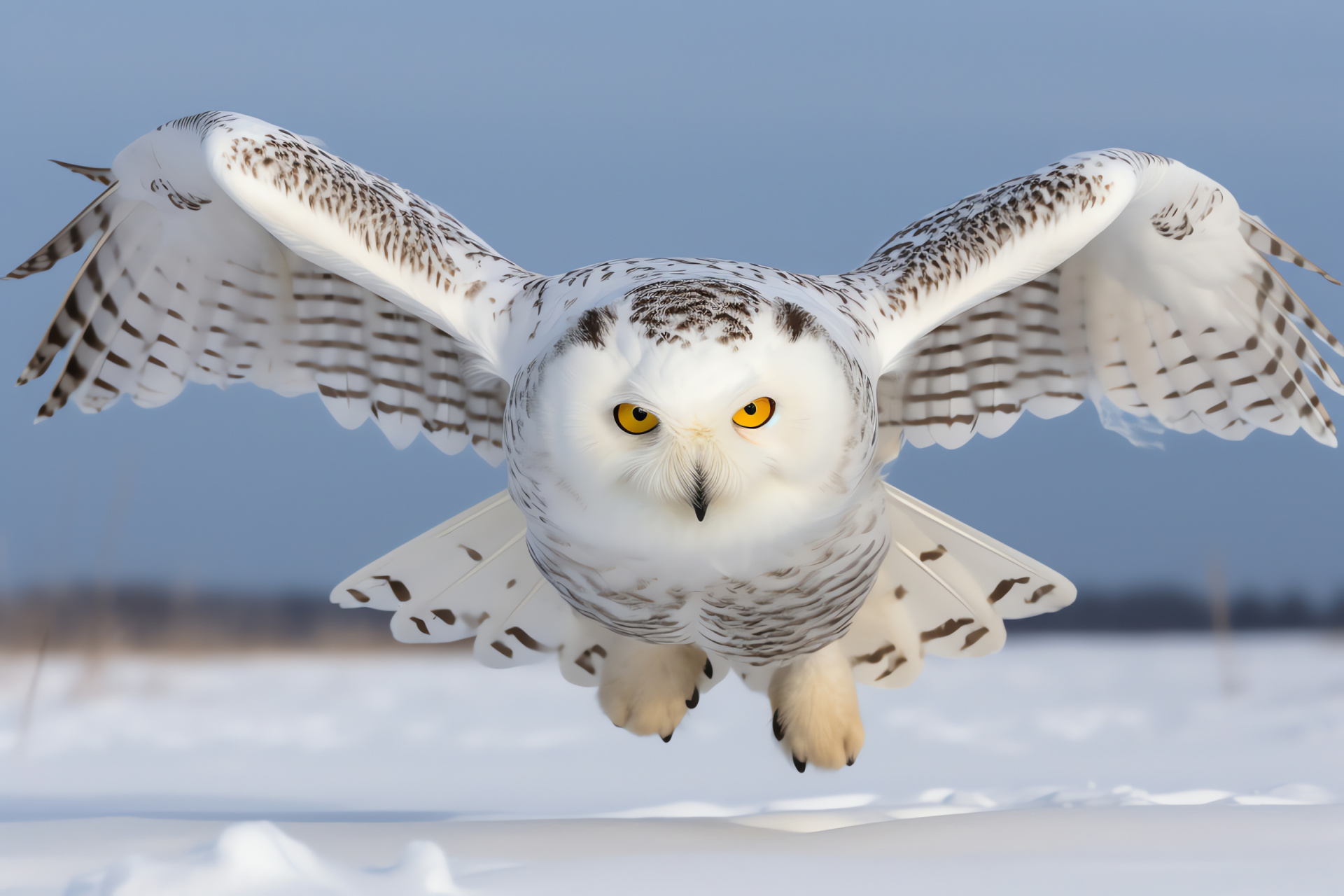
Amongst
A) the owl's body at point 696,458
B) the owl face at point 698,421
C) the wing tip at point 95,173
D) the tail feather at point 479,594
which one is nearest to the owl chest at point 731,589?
the owl's body at point 696,458

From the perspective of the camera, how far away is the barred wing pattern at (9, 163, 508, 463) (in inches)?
152

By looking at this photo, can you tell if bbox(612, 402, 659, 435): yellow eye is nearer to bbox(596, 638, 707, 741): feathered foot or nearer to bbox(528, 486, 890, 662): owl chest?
bbox(528, 486, 890, 662): owl chest

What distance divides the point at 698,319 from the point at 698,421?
0.79ft

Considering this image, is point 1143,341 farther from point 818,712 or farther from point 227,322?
point 227,322

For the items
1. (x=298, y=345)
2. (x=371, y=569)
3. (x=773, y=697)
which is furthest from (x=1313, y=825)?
(x=298, y=345)

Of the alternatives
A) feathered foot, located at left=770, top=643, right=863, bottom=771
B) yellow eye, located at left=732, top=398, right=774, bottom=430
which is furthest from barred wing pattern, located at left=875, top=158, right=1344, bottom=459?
yellow eye, located at left=732, top=398, right=774, bottom=430

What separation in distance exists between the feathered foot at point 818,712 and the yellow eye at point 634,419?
1618 millimetres

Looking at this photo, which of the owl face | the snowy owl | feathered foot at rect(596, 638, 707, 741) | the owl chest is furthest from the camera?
feathered foot at rect(596, 638, 707, 741)

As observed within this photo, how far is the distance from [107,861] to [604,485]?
6.00 feet

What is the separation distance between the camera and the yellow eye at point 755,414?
7.66ft

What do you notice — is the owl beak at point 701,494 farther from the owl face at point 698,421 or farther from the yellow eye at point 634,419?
the yellow eye at point 634,419

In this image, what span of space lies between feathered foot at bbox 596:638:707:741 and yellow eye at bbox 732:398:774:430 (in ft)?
5.11

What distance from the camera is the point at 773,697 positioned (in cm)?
376

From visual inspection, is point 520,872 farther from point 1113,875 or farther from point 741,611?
point 1113,875
